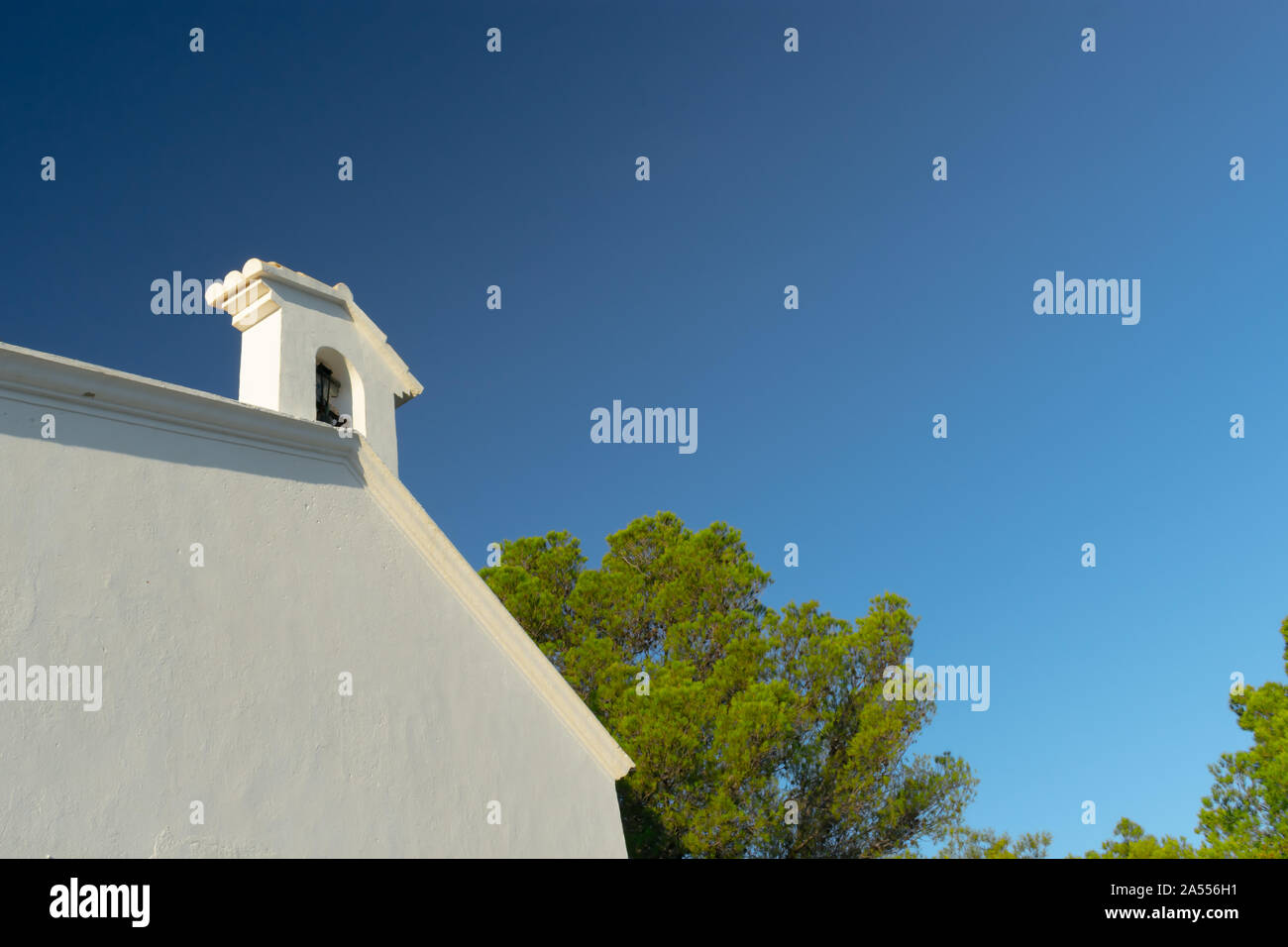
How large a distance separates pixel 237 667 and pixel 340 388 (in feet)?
11.7

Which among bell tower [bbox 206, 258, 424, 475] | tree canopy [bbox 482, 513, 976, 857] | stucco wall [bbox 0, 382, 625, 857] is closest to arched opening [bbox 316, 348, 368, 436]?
bell tower [bbox 206, 258, 424, 475]

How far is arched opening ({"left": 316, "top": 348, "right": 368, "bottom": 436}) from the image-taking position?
878 cm

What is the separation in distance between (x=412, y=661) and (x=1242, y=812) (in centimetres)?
1346

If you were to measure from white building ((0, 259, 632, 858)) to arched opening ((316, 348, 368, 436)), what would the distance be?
21 millimetres

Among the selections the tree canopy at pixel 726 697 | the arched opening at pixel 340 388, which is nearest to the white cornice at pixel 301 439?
the arched opening at pixel 340 388

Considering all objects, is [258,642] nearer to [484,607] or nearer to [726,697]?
[484,607]

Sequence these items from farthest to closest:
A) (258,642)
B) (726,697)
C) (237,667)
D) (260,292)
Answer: (726,697) < (260,292) < (258,642) < (237,667)

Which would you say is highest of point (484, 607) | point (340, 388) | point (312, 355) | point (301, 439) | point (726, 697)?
point (312, 355)

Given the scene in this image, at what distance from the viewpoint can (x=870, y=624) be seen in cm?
1586

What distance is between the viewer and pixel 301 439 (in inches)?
286

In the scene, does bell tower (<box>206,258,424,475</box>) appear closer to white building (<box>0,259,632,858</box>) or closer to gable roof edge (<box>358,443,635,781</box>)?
white building (<box>0,259,632,858</box>)

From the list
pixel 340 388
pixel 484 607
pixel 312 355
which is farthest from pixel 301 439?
pixel 484 607

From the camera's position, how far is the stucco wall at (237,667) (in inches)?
203
